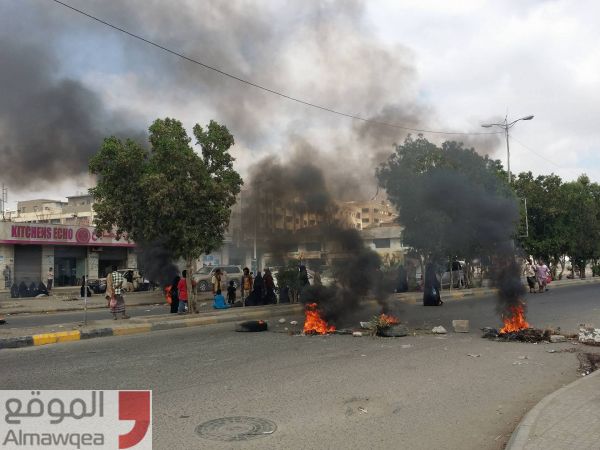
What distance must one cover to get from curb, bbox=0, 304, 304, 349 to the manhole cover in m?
7.33

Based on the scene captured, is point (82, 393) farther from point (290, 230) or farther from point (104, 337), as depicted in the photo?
point (290, 230)

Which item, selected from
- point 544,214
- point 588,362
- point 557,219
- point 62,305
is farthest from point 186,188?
point 557,219

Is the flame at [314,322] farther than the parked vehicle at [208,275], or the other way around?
the parked vehicle at [208,275]

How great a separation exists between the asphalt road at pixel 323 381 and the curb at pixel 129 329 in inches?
27.7

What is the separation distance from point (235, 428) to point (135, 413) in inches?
44.7

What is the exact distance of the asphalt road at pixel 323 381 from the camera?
463 cm

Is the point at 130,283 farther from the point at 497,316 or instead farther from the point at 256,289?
the point at 497,316

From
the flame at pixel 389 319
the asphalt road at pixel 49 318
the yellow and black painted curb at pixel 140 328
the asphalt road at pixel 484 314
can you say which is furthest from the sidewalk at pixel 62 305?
the flame at pixel 389 319

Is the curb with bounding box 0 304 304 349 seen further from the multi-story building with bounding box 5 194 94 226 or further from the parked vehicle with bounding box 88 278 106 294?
the multi-story building with bounding box 5 194 94 226

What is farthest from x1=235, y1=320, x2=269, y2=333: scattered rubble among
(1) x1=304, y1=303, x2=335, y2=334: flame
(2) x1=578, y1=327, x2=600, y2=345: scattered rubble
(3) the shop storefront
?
(3) the shop storefront

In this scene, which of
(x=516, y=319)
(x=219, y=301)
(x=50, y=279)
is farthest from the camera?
(x=50, y=279)

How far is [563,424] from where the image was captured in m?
4.44

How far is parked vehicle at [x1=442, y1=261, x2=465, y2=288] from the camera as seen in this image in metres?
29.4

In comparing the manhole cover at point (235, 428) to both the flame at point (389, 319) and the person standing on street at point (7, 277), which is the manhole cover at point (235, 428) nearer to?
the flame at point (389, 319)
